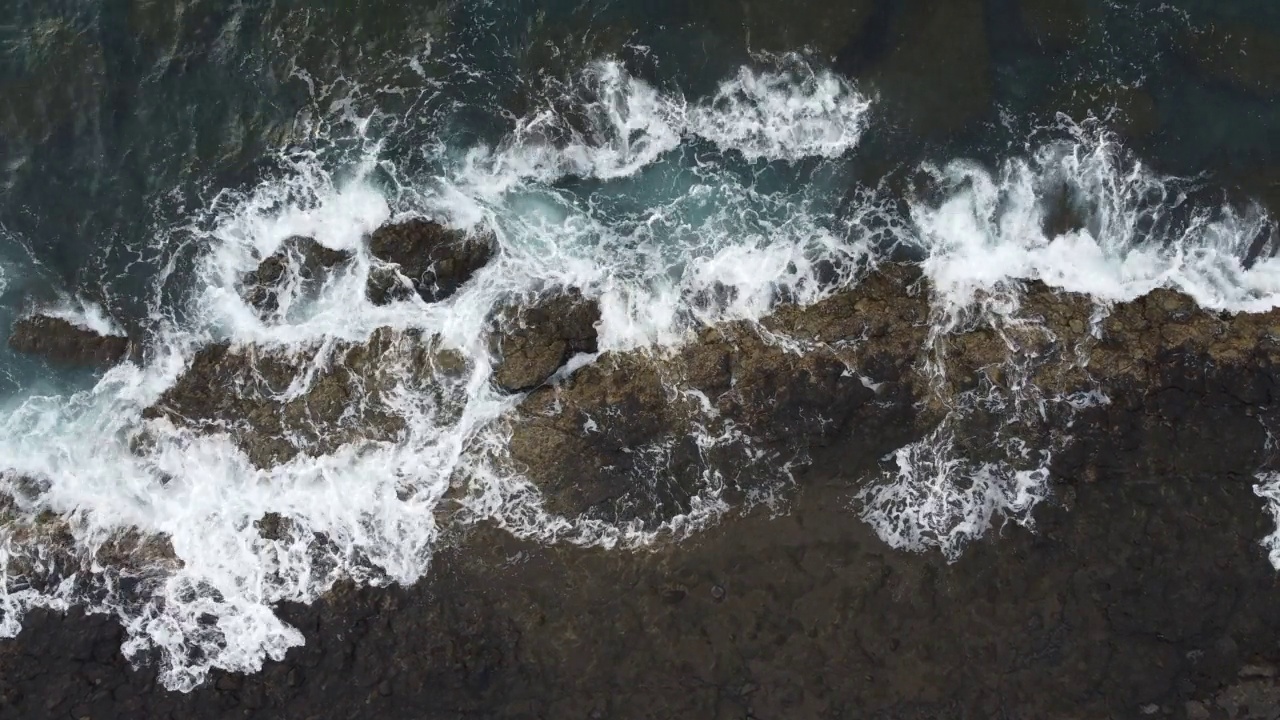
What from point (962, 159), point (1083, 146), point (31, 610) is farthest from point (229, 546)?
point (1083, 146)

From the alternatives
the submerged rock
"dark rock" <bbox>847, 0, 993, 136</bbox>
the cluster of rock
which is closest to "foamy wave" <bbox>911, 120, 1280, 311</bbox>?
the cluster of rock

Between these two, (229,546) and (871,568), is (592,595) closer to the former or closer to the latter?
(871,568)

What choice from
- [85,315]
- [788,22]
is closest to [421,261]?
[85,315]

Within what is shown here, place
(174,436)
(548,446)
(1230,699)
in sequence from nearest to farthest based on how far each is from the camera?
(1230,699)
(548,446)
(174,436)

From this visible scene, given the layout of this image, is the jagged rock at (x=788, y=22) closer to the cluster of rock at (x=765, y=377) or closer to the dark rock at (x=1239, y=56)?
the cluster of rock at (x=765, y=377)

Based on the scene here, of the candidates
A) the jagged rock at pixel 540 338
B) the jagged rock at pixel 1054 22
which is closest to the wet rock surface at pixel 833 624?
the jagged rock at pixel 540 338

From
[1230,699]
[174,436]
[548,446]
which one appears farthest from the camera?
[174,436]

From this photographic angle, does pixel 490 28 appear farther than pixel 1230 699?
Yes
